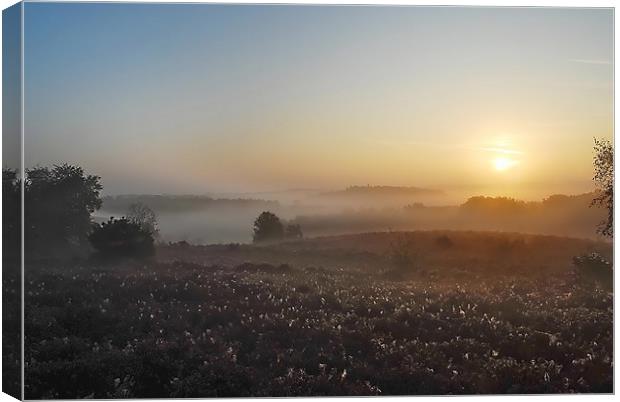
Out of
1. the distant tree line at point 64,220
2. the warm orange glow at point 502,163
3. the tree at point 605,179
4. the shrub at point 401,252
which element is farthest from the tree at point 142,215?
the tree at point 605,179

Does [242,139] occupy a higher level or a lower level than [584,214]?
higher

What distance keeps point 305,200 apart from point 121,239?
222cm

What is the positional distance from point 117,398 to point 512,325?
4.74m

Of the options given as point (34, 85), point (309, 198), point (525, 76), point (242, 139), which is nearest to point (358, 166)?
point (309, 198)

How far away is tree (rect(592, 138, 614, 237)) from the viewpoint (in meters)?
11.3

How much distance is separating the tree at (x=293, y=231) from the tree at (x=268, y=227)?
73mm

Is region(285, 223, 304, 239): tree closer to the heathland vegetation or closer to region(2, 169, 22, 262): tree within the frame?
the heathland vegetation

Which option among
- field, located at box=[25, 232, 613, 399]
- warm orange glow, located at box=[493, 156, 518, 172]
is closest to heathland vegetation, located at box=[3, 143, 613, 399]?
field, located at box=[25, 232, 613, 399]

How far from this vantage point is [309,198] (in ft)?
36.1

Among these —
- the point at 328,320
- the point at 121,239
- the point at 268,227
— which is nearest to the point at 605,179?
the point at 328,320

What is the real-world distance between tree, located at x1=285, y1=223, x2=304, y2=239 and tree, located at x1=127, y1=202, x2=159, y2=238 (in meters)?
1.57

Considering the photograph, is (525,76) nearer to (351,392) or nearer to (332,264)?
(332,264)

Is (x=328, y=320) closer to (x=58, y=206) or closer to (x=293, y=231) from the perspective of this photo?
(x=293, y=231)

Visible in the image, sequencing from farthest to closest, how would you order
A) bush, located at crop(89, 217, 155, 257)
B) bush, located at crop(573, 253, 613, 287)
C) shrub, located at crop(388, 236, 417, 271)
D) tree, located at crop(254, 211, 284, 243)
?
1. bush, located at crop(573, 253, 613, 287)
2. shrub, located at crop(388, 236, 417, 271)
3. tree, located at crop(254, 211, 284, 243)
4. bush, located at crop(89, 217, 155, 257)
